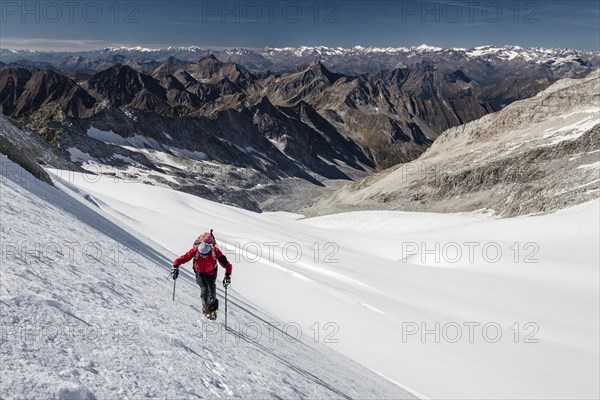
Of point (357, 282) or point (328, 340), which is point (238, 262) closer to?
point (357, 282)

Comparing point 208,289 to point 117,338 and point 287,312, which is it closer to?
point 117,338

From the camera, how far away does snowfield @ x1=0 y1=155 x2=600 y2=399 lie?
5.18 meters

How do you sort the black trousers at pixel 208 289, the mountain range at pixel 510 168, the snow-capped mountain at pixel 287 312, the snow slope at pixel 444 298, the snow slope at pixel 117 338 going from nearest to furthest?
1. the snow slope at pixel 117 338
2. the snow-capped mountain at pixel 287 312
3. the black trousers at pixel 208 289
4. the snow slope at pixel 444 298
5. the mountain range at pixel 510 168

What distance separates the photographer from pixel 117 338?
5.54 metres

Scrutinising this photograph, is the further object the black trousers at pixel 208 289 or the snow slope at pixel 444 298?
the snow slope at pixel 444 298

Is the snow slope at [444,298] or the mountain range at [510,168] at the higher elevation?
the mountain range at [510,168]

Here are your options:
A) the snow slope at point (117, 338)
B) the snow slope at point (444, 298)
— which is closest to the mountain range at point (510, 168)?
the snow slope at point (444, 298)

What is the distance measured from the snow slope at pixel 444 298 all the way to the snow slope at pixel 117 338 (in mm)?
655

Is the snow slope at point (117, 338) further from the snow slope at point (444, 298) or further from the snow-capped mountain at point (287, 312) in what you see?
the snow slope at point (444, 298)

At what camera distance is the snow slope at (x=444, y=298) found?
13.1 meters

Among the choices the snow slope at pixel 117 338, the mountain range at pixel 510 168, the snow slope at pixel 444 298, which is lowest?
the snow slope at pixel 444 298

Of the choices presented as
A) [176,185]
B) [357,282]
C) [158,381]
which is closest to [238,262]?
[357,282]

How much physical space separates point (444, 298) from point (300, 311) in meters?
7.54

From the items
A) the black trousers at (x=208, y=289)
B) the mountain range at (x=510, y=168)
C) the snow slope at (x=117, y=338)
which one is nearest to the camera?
the snow slope at (x=117, y=338)
